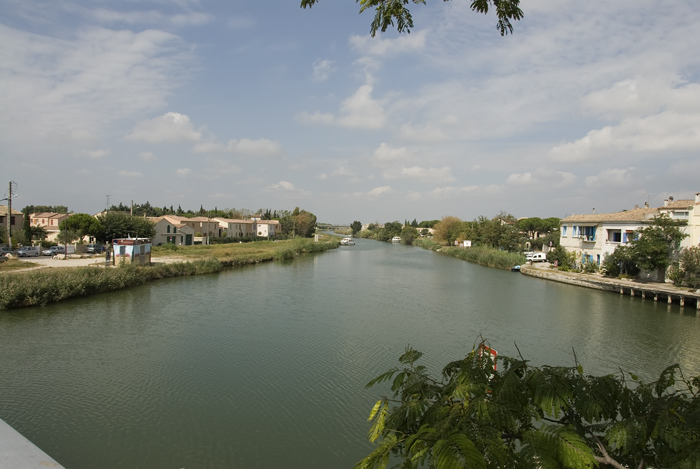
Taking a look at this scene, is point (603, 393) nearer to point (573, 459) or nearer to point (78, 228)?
point (573, 459)

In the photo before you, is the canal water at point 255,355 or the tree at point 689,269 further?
the tree at point 689,269

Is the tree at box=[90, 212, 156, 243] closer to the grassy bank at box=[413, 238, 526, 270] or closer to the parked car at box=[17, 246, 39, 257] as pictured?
the parked car at box=[17, 246, 39, 257]

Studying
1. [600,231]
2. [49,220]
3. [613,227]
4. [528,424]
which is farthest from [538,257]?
[49,220]

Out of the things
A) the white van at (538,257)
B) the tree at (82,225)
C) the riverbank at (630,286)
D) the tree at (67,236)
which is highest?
the tree at (82,225)

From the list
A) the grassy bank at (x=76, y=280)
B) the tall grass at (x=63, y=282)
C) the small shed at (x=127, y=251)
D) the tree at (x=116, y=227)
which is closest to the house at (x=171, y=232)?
the tree at (x=116, y=227)

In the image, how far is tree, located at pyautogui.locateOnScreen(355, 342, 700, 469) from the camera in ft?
6.55

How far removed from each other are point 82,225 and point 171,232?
1301 cm

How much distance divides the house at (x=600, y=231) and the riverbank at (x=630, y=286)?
2420mm

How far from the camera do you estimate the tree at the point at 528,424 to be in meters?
2.00

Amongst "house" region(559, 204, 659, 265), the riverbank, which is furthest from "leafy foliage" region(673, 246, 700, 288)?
"house" region(559, 204, 659, 265)

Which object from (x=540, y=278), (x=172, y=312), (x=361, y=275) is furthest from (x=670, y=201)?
(x=172, y=312)

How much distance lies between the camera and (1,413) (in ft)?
27.6

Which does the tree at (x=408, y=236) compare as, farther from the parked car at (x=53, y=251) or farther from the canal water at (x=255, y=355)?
the parked car at (x=53, y=251)

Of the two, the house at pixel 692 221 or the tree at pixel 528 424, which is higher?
the house at pixel 692 221
